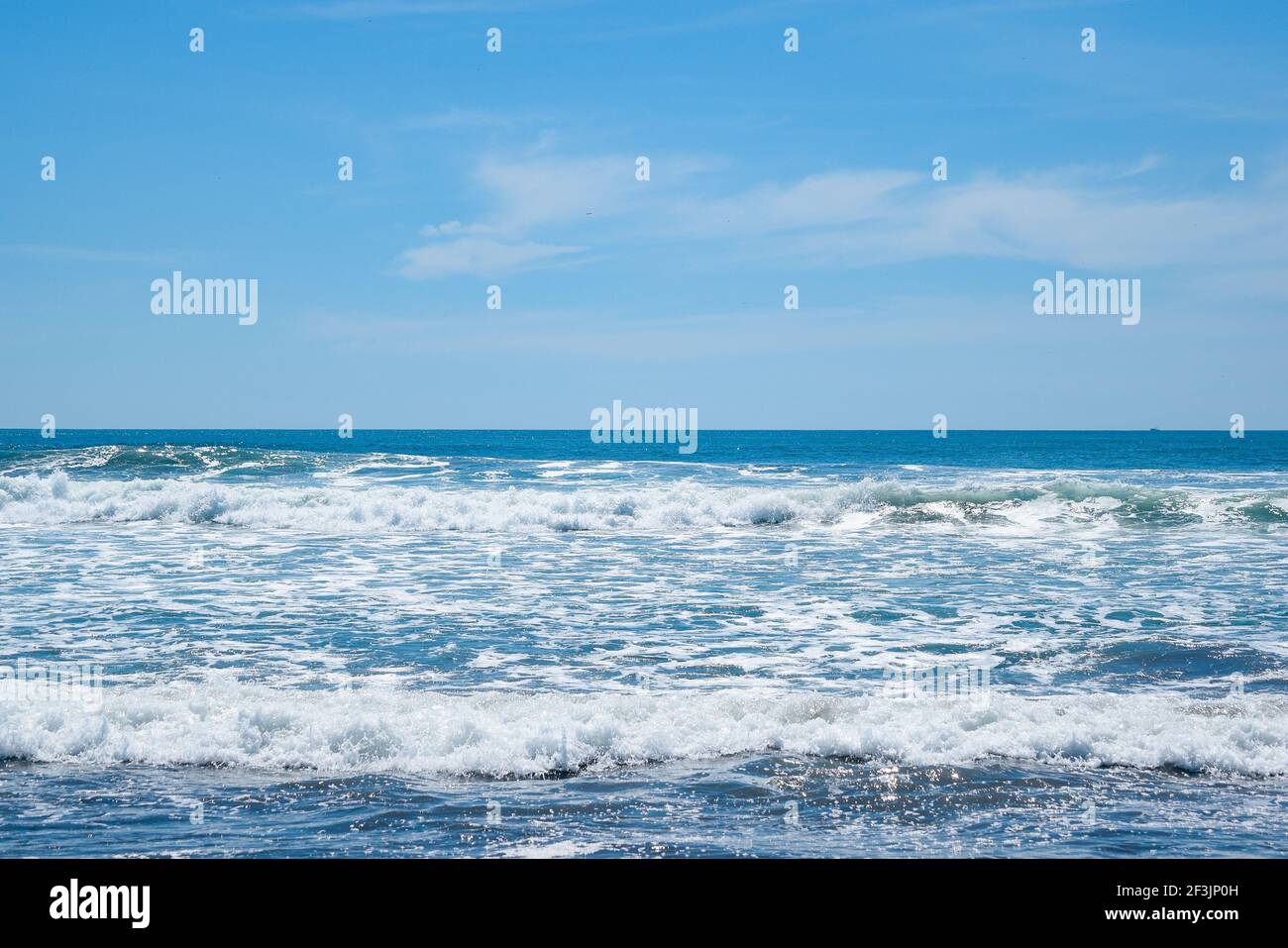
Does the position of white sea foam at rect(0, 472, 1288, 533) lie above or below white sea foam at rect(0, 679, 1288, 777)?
above

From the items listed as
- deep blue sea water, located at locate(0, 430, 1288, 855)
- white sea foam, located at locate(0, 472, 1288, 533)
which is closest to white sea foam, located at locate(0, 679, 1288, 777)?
deep blue sea water, located at locate(0, 430, 1288, 855)

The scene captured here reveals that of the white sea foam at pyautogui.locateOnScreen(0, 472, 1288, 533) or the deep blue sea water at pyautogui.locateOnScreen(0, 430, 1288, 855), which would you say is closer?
the deep blue sea water at pyautogui.locateOnScreen(0, 430, 1288, 855)

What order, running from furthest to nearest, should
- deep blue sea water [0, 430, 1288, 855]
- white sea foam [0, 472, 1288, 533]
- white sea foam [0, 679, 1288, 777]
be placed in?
white sea foam [0, 472, 1288, 533], white sea foam [0, 679, 1288, 777], deep blue sea water [0, 430, 1288, 855]

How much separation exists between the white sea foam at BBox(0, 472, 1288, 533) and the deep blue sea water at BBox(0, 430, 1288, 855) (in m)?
3.39

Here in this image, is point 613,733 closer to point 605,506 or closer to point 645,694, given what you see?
point 645,694

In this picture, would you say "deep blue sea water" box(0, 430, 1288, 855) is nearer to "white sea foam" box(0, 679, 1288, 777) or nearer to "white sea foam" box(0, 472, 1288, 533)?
"white sea foam" box(0, 679, 1288, 777)

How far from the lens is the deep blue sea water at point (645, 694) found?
626 cm

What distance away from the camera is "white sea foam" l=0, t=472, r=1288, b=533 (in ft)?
83.5

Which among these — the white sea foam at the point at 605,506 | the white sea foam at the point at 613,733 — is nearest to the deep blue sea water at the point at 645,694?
the white sea foam at the point at 613,733

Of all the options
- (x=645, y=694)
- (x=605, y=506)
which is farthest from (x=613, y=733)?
(x=605, y=506)

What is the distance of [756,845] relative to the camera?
19.1 ft

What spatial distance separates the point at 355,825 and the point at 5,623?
8.75 metres
